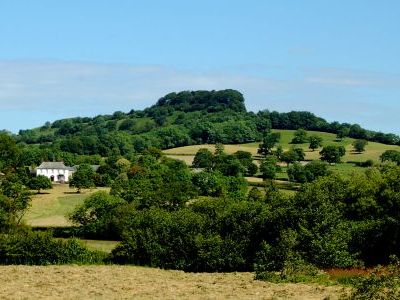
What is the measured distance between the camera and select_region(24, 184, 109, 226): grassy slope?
8706cm

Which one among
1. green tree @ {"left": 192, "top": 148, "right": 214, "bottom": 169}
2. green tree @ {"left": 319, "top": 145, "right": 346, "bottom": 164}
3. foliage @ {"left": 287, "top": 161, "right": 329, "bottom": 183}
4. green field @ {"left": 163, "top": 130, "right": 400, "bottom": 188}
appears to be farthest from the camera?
green tree @ {"left": 319, "top": 145, "right": 346, "bottom": 164}

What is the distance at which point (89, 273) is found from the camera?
147ft

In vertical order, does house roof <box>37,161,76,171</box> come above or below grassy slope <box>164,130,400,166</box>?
below

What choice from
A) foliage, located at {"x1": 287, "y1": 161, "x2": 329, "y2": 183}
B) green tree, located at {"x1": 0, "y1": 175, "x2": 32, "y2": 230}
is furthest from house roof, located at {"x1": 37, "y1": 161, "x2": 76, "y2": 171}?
green tree, located at {"x1": 0, "y1": 175, "x2": 32, "y2": 230}

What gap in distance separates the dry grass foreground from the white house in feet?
356

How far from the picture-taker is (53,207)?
99.2 meters

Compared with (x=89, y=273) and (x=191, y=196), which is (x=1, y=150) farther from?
(x=89, y=273)

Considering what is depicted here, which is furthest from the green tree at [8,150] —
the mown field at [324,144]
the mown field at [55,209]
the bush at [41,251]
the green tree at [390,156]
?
the green tree at [390,156]

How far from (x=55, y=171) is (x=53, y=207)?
5934cm

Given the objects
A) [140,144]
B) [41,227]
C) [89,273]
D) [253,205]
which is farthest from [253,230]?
[140,144]

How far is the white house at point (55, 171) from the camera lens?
506 ft

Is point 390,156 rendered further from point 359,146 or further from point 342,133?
point 342,133

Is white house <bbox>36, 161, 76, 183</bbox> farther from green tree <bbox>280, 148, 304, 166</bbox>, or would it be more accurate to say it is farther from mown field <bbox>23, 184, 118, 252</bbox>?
green tree <bbox>280, 148, 304, 166</bbox>

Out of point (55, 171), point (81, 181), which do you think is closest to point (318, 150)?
point (55, 171)
